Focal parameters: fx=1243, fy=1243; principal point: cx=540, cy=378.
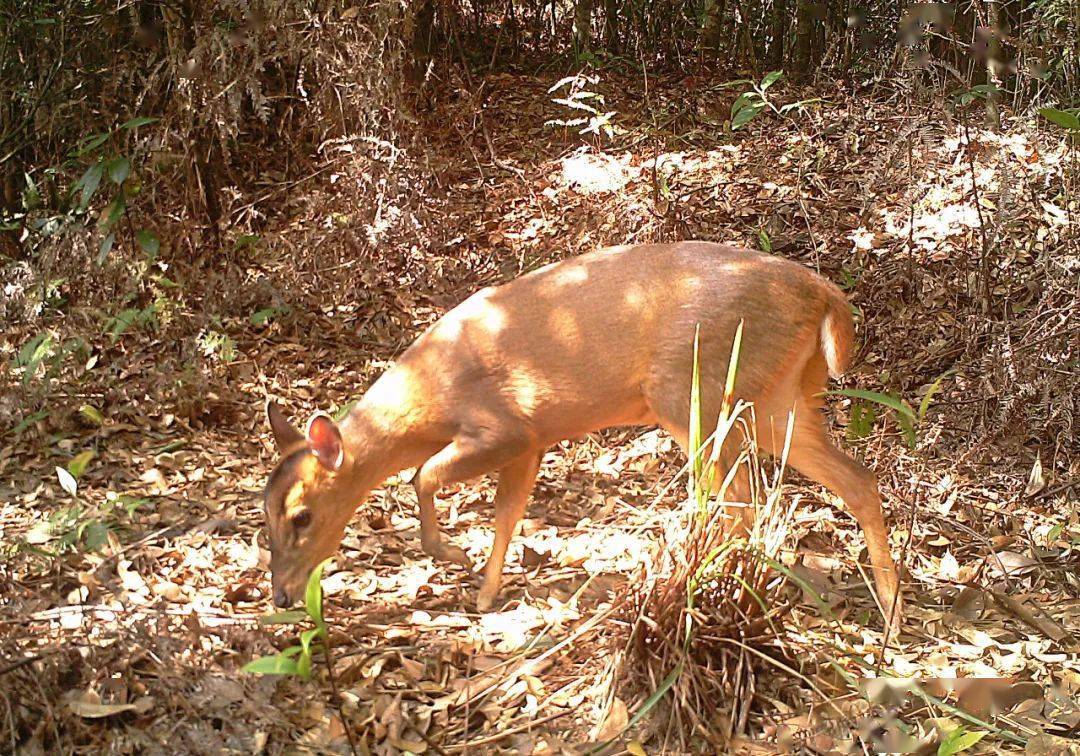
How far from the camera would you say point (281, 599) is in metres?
4.81

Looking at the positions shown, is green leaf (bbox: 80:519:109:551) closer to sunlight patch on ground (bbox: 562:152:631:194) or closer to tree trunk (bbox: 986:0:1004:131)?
sunlight patch on ground (bbox: 562:152:631:194)

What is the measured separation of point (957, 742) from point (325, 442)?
254cm

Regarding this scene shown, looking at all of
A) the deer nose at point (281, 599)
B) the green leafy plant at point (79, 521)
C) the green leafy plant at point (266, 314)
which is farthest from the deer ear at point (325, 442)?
the green leafy plant at point (266, 314)

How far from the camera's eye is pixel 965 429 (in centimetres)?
618

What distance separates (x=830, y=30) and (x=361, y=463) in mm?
6307

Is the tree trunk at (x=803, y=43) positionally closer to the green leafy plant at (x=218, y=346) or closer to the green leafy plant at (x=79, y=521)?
the green leafy plant at (x=218, y=346)

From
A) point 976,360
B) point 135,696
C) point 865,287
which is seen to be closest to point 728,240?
point 865,287

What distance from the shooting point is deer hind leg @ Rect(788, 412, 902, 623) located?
4.98 metres

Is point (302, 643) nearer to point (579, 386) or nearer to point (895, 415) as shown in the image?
point (579, 386)

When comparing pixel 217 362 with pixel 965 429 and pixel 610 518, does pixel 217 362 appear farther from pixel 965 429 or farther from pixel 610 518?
pixel 965 429

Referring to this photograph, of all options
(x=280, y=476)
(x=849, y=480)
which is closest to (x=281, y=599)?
(x=280, y=476)

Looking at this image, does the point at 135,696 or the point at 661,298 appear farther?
the point at 661,298

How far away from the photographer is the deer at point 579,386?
4.89m

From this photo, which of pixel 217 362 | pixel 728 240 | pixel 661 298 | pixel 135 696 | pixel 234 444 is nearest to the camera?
pixel 135 696
